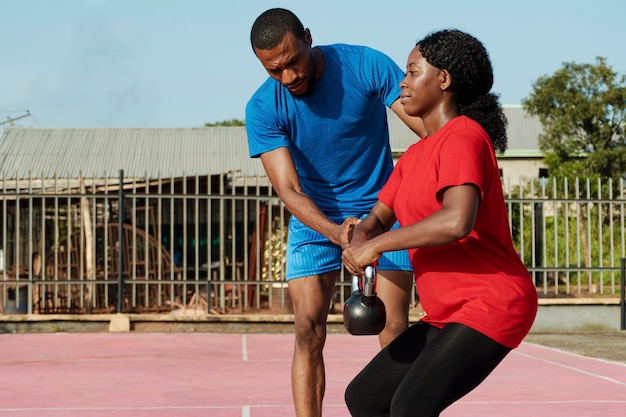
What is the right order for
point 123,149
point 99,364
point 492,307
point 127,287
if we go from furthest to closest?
point 123,149 < point 127,287 < point 99,364 < point 492,307

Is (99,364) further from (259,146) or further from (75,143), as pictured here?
(75,143)

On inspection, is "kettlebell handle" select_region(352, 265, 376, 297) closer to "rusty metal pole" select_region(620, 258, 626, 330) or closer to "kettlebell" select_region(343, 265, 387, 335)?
"kettlebell" select_region(343, 265, 387, 335)

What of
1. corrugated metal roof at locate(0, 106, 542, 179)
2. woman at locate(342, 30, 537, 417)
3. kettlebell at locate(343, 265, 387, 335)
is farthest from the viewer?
corrugated metal roof at locate(0, 106, 542, 179)

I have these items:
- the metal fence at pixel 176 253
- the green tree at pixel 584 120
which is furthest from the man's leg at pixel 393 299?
the green tree at pixel 584 120

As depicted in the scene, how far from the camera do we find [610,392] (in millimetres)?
7371

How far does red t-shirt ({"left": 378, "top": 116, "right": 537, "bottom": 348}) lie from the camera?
316 centimetres

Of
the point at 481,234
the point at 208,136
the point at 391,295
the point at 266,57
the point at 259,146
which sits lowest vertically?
the point at 391,295

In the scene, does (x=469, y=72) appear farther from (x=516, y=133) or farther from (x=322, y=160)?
(x=516, y=133)

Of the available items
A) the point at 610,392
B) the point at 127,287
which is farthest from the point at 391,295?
the point at 127,287

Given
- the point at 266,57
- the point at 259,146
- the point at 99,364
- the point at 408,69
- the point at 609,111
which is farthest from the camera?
the point at 609,111

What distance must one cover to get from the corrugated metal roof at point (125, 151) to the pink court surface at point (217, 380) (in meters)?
15.8

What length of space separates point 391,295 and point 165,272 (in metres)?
11.5

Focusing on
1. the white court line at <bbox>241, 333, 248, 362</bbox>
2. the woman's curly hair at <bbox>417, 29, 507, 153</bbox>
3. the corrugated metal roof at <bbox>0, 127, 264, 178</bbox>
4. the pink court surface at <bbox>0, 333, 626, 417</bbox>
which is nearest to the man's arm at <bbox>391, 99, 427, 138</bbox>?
the woman's curly hair at <bbox>417, 29, 507, 153</bbox>

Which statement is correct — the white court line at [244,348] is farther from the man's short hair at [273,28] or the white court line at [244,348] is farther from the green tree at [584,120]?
the green tree at [584,120]
